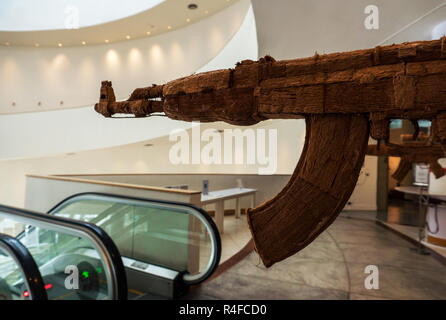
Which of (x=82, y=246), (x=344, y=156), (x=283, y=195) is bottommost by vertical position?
(x=82, y=246)

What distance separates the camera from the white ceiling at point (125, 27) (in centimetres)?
718

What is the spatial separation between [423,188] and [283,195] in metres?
4.85

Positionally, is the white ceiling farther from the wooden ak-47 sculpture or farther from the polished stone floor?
the wooden ak-47 sculpture

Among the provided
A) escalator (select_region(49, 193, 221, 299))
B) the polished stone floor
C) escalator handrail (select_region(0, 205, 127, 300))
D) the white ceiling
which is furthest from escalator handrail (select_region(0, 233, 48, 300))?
the white ceiling

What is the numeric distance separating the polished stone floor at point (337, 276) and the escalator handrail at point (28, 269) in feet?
5.28

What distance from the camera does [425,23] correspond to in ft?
6.50

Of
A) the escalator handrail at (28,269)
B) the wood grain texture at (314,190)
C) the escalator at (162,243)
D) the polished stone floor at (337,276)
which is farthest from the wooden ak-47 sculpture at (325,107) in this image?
the polished stone floor at (337,276)

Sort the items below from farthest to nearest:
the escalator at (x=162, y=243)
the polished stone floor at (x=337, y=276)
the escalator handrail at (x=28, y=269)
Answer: the polished stone floor at (x=337, y=276)
the escalator at (x=162, y=243)
the escalator handrail at (x=28, y=269)

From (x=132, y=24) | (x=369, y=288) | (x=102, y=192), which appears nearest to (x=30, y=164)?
(x=132, y=24)

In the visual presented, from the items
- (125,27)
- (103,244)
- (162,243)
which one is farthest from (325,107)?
(125,27)

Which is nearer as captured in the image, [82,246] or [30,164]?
[82,246]

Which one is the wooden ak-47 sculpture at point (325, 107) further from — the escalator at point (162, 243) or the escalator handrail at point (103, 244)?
the escalator at point (162, 243)

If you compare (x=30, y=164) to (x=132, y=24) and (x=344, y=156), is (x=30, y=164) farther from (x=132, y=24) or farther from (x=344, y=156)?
(x=344, y=156)

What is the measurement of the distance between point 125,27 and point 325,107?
894 cm
